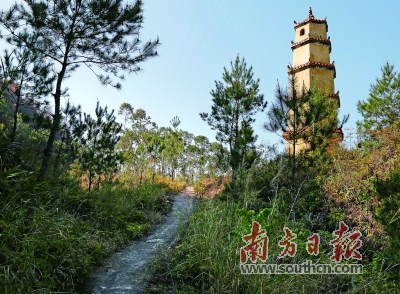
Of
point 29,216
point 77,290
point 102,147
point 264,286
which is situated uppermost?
point 102,147

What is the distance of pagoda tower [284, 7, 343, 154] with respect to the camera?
605 inches

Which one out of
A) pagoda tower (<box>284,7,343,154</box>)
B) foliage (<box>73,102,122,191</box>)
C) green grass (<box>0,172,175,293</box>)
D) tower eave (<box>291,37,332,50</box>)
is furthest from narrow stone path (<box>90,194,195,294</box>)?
tower eave (<box>291,37,332,50</box>)

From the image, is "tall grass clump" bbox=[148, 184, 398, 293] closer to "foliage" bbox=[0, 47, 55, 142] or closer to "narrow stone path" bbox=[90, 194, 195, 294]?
"narrow stone path" bbox=[90, 194, 195, 294]

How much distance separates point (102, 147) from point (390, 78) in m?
14.4

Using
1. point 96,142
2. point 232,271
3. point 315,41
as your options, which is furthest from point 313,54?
point 232,271

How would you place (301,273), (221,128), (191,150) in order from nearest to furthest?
(301,273), (221,128), (191,150)

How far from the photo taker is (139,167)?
18.3m

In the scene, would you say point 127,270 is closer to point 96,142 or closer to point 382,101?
point 96,142

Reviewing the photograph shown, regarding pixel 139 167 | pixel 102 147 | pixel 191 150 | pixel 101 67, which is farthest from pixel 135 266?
pixel 191 150

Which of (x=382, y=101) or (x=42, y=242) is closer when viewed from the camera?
(x=42, y=242)

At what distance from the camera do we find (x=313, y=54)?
15.7 metres

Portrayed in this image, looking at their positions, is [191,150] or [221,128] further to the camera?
[191,150]

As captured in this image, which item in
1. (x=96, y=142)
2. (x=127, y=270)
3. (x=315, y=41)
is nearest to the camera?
(x=127, y=270)

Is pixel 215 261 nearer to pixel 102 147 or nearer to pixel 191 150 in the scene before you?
pixel 102 147
